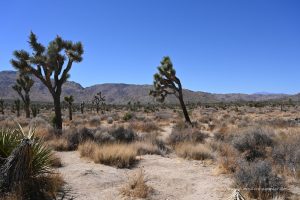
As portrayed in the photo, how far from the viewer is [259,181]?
25.0ft

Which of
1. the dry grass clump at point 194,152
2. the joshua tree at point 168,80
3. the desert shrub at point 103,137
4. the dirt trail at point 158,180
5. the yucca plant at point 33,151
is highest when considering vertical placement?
the joshua tree at point 168,80

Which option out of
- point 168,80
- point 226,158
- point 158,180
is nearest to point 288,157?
point 226,158

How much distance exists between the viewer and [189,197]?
24.8ft

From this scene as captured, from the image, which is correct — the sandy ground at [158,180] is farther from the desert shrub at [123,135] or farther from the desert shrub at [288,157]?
the desert shrub at [123,135]

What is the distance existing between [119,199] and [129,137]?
28.4 feet

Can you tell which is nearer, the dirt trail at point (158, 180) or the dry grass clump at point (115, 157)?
the dirt trail at point (158, 180)

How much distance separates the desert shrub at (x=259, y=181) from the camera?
7.23 metres

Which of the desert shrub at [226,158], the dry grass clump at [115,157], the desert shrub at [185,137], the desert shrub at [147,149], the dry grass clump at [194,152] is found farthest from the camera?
the desert shrub at [185,137]

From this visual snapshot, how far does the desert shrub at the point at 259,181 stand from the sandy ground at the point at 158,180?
412 mm

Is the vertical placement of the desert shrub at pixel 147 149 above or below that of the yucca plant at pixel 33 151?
below

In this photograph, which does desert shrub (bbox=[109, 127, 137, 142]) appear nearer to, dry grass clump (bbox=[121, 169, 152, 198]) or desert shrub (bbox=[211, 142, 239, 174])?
desert shrub (bbox=[211, 142, 239, 174])

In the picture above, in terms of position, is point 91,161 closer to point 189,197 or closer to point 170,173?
point 170,173

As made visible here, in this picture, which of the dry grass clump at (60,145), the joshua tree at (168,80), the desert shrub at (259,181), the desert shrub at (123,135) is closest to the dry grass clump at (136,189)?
the desert shrub at (259,181)

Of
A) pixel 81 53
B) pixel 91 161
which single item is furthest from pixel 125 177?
pixel 81 53
